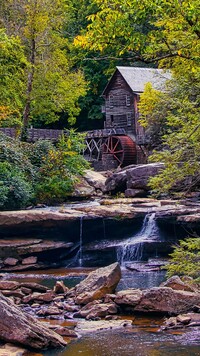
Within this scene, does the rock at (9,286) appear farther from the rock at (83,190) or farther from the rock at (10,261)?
the rock at (83,190)

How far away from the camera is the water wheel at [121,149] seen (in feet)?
142

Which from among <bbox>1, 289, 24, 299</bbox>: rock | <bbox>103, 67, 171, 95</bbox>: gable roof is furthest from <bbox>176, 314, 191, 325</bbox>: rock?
<bbox>103, 67, 171, 95</bbox>: gable roof

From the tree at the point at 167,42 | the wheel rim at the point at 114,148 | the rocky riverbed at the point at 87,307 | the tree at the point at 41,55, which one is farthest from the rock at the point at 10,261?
the wheel rim at the point at 114,148

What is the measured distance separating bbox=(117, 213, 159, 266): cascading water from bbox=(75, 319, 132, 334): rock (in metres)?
9.14

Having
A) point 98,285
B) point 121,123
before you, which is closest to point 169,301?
point 98,285

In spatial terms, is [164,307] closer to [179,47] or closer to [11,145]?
[179,47]

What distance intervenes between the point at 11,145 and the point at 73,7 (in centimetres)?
2794

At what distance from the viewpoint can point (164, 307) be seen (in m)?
12.8

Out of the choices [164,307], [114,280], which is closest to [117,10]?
[164,307]

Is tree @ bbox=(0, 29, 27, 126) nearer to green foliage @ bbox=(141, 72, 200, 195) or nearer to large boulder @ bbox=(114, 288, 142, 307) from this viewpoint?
green foliage @ bbox=(141, 72, 200, 195)

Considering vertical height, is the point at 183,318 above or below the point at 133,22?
below

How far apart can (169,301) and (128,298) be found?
38.7 inches

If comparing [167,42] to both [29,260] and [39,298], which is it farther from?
[29,260]

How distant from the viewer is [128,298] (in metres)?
13.3
